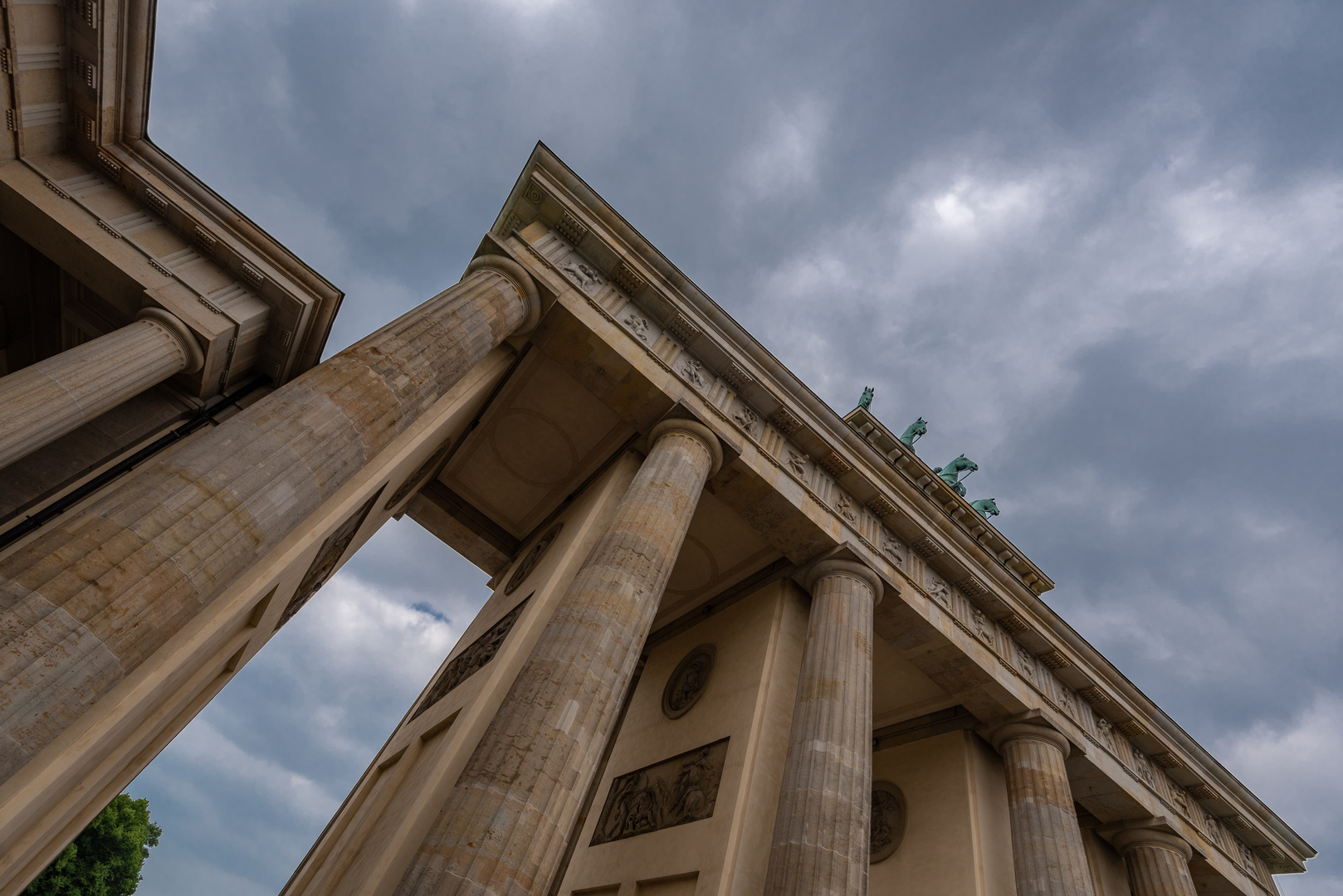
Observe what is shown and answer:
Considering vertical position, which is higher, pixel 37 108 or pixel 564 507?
pixel 564 507

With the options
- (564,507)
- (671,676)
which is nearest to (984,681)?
(671,676)

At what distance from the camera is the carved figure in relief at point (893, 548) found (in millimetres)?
13891

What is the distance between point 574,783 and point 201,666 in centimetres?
578

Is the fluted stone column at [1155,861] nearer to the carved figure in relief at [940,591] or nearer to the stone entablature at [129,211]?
the carved figure in relief at [940,591]

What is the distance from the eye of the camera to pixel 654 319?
13.2 metres

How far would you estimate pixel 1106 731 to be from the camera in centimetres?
1586

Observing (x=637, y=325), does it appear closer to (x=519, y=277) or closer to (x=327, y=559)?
(x=519, y=277)

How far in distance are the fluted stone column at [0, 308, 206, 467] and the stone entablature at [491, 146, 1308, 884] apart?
203 inches

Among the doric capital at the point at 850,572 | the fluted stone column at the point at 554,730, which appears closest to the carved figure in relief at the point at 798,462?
the doric capital at the point at 850,572

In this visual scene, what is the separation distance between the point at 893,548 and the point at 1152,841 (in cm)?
918

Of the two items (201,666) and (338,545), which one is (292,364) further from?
(201,666)

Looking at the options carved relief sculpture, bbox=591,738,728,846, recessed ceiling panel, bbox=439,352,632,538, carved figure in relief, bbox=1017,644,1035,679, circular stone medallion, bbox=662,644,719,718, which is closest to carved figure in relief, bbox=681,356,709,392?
recessed ceiling panel, bbox=439,352,632,538

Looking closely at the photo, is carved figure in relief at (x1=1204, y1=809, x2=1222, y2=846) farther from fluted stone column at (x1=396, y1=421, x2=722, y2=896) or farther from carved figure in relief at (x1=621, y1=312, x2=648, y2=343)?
carved figure in relief at (x1=621, y1=312, x2=648, y2=343)

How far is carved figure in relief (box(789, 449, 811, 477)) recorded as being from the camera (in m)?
13.4
